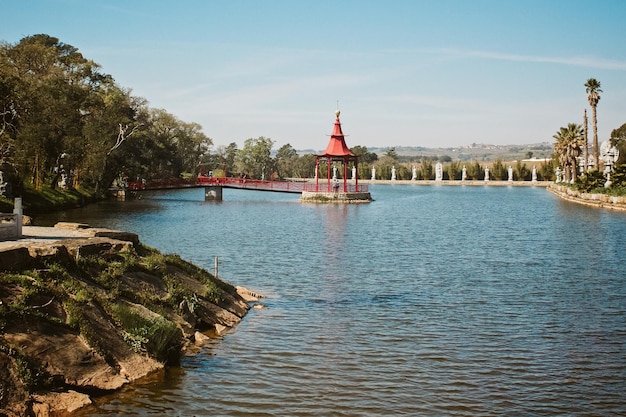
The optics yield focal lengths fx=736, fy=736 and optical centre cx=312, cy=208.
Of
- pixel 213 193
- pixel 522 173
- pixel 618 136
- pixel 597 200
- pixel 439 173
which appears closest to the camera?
pixel 597 200

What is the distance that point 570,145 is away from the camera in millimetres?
95438

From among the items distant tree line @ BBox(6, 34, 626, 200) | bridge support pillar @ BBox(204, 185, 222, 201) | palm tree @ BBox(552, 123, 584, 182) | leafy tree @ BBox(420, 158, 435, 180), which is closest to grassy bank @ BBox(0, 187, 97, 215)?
distant tree line @ BBox(6, 34, 626, 200)

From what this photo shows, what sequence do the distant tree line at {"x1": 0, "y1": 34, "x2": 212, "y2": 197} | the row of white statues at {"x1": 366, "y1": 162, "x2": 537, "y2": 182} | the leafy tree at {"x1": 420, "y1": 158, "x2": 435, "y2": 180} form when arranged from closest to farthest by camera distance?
the distant tree line at {"x1": 0, "y1": 34, "x2": 212, "y2": 197}
the row of white statues at {"x1": 366, "y1": 162, "x2": 537, "y2": 182}
the leafy tree at {"x1": 420, "y1": 158, "x2": 435, "y2": 180}

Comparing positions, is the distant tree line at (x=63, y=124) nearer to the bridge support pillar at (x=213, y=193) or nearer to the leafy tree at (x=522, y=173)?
the bridge support pillar at (x=213, y=193)

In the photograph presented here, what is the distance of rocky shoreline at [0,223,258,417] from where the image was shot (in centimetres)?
1109

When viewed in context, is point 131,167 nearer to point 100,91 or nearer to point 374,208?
point 100,91

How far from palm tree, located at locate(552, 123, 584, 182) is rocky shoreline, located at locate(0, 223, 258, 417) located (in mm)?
84231

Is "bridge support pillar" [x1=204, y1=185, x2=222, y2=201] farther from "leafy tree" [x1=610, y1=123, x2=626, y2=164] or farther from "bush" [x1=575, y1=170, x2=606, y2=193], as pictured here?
"leafy tree" [x1=610, y1=123, x2=626, y2=164]

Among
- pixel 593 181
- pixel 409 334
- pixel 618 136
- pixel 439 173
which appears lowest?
pixel 409 334

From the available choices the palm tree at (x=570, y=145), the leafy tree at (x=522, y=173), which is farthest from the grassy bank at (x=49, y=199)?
the leafy tree at (x=522, y=173)

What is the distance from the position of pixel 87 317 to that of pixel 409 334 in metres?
7.17

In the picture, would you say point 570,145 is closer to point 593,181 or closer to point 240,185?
point 593,181

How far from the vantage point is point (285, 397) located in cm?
1225

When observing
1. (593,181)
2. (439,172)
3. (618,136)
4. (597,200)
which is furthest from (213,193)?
(439,172)
